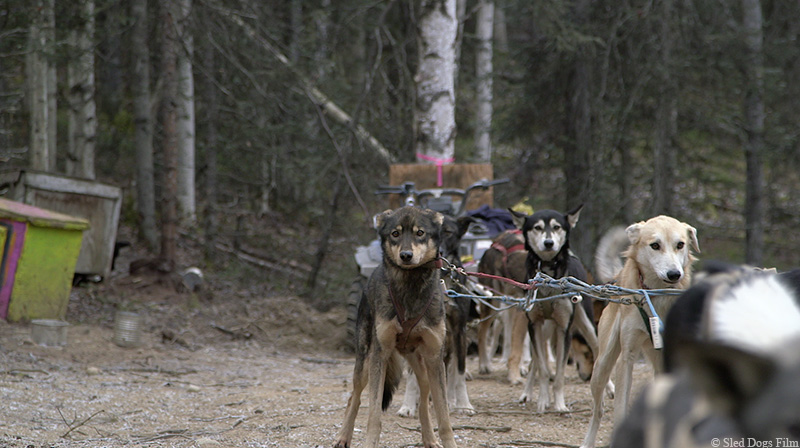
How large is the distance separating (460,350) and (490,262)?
1560 millimetres

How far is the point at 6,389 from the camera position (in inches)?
242

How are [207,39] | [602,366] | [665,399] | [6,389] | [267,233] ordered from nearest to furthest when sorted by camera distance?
[665,399] → [602,366] → [6,389] → [207,39] → [267,233]

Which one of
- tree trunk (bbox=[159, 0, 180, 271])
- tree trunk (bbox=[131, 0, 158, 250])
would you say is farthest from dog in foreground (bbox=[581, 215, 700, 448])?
tree trunk (bbox=[131, 0, 158, 250])

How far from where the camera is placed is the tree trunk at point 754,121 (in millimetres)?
12641

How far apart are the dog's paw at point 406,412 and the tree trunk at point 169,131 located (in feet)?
20.3

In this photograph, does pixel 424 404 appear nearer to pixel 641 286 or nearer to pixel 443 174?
pixel 641 286

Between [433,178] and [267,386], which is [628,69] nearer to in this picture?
[433,178]

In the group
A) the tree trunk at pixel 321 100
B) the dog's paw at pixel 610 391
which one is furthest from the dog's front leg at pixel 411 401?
the tree trunk at pixel 321 100

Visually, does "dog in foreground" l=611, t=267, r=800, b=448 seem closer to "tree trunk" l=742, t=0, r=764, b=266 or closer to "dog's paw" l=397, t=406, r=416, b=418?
"dog's paw" l=397, t=406, r=416, b=418

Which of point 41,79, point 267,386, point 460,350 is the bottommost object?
point 267,386

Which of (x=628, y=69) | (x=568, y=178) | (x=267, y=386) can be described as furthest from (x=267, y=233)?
(x=267, y=386)

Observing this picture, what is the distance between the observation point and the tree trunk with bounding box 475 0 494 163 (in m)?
14.2

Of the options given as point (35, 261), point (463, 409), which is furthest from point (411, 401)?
point (35, 261)

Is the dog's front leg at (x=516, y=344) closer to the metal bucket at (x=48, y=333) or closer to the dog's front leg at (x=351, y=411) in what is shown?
the dog's front leg at (x=351, y=411)
